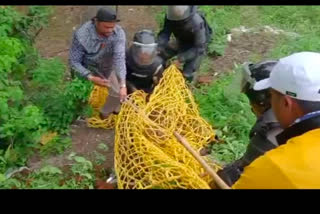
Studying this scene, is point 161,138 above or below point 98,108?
above

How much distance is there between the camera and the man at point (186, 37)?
728cm

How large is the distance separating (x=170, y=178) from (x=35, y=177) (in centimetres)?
165

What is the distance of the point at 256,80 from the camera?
3912 mm

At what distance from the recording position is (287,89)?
3.09 meters

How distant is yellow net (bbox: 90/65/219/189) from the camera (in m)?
4.50

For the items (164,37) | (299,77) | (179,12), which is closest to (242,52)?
(164,37)

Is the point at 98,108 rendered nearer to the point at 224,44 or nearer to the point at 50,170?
the point at 50,170

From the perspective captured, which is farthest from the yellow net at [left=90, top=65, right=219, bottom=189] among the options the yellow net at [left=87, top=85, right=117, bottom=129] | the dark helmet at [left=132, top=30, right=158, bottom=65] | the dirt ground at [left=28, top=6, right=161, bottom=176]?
the dark helmet at [left=132, top=30, right=158, bottom=65]

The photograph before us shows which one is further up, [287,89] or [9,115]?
[287,89]

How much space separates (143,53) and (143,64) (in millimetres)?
172

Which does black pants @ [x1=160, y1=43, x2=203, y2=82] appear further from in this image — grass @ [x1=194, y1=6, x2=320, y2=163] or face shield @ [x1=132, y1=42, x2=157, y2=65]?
face shield @ [x1=132, y1=42, x2=157, y2=65]
